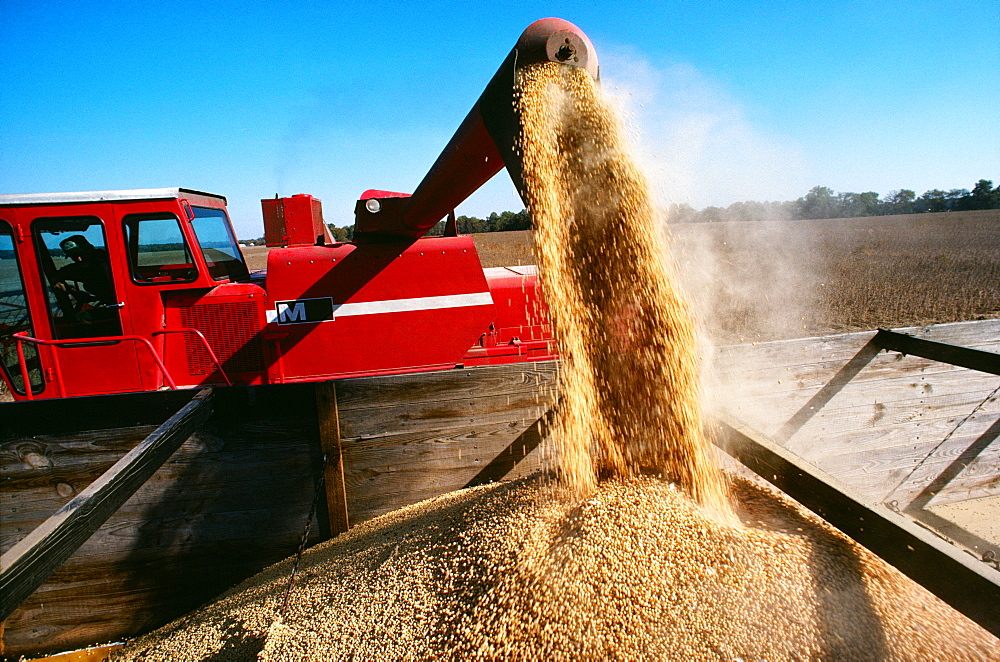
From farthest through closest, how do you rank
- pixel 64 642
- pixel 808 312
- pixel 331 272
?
pixel 808 312 → pixel 331 272 → pixel 64 642

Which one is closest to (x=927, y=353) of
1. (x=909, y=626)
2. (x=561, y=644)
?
(x=909, y=626)

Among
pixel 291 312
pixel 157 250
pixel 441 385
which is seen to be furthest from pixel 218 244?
pixel 441 385

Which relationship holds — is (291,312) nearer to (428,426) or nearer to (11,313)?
(428,426)

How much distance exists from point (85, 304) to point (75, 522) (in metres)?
3.06

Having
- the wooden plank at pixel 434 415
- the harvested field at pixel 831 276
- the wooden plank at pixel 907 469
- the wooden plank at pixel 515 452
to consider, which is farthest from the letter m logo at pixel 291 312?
the wooden plank at pixel 907 469

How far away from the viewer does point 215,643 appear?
6.81 ft

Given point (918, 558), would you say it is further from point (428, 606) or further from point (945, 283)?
point (945, 283)

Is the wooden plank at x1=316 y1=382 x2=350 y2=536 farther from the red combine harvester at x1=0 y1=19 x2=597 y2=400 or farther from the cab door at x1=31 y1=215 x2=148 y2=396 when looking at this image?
the cab door at x1=31 y1=215 x2=148 y2=396

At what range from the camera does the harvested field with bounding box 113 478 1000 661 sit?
1.66 metres

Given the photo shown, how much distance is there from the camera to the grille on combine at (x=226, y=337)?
150 inches

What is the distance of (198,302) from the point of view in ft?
12.5

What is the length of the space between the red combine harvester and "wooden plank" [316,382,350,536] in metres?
1.27

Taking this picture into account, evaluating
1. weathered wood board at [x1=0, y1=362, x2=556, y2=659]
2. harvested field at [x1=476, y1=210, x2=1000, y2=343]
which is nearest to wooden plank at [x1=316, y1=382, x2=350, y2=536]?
weathered wood board at [x1=0, y1=362, x2=556, y2=659]

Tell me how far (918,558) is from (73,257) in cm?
498
